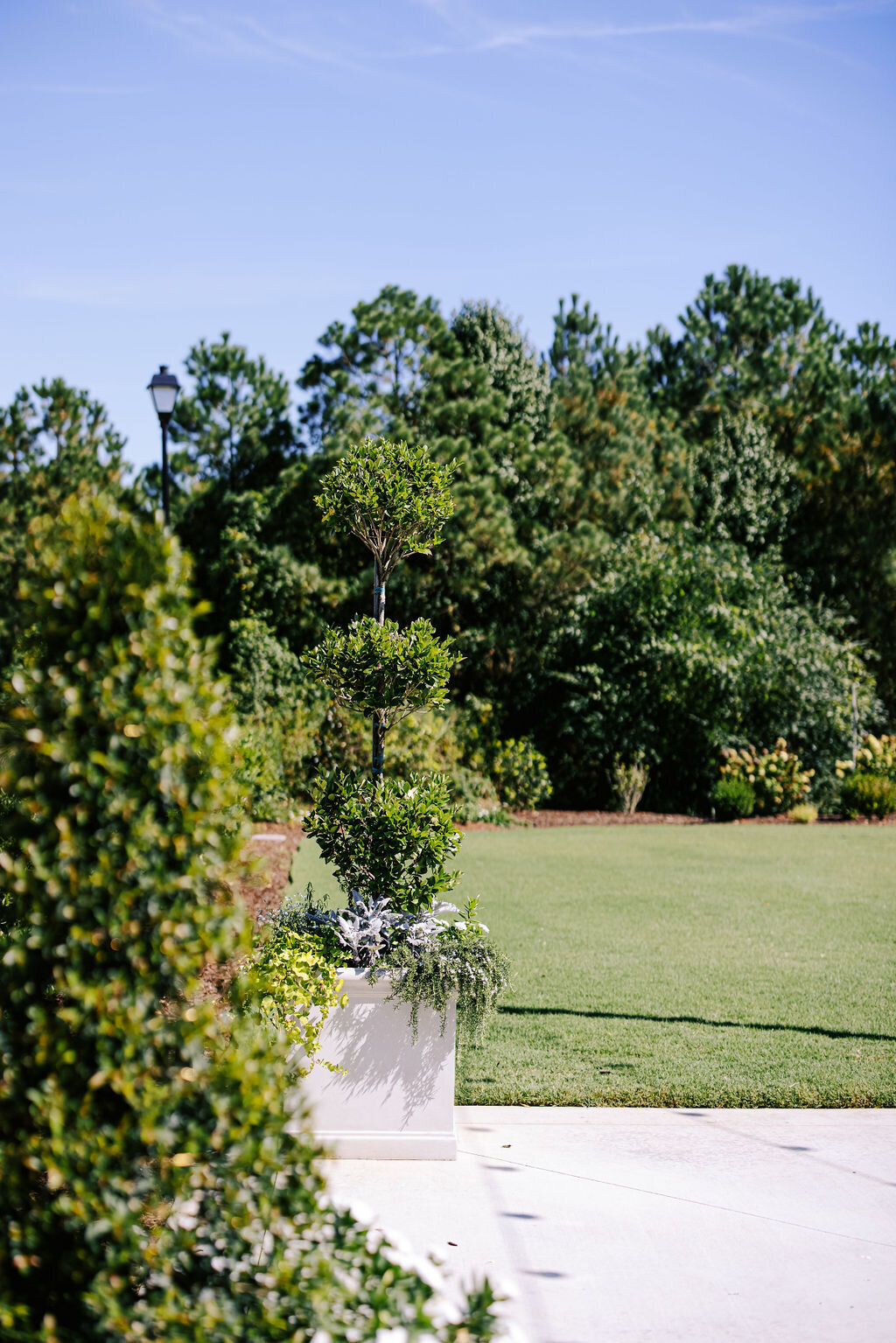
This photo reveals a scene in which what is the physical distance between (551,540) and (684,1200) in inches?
600

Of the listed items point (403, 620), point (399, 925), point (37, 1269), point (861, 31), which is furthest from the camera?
point (403, 620)

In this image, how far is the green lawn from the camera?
5.00 metres

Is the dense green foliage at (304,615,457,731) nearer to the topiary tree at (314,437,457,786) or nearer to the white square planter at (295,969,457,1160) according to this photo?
the topiary tree at (314,437,457,786)

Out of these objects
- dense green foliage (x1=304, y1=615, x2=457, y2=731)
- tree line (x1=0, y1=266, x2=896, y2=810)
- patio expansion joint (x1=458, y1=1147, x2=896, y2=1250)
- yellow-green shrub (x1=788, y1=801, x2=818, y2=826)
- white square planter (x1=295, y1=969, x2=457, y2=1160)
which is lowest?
patio expansion joint (x1=458, y1=1147, x2=896, y2=1250)

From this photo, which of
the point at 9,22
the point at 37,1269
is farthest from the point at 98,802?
the point at 9,22

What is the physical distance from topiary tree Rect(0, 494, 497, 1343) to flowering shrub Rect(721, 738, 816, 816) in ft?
51.2

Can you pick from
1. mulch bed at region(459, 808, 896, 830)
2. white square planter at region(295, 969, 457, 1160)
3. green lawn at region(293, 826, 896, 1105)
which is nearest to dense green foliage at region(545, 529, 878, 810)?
mulch bed at region(459, 808, 896, 830)

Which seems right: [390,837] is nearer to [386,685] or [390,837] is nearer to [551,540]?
[386,685]

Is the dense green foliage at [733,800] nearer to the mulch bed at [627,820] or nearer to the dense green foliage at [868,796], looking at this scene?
the mulch bed at [627,820]

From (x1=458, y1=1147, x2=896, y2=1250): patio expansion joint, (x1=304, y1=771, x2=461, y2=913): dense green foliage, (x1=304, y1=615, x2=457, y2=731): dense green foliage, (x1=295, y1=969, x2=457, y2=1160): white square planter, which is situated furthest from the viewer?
(x1=304, y1=615, x2=457, y2=731): dense green foliage

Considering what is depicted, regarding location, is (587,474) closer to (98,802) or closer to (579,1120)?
(579,1120)

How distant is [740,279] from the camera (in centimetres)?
2605

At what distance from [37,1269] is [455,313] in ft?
66.0

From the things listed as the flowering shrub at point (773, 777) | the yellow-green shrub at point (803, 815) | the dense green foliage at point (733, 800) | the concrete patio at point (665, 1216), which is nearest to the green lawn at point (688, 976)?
the concrete patio at point (665, 1216)
